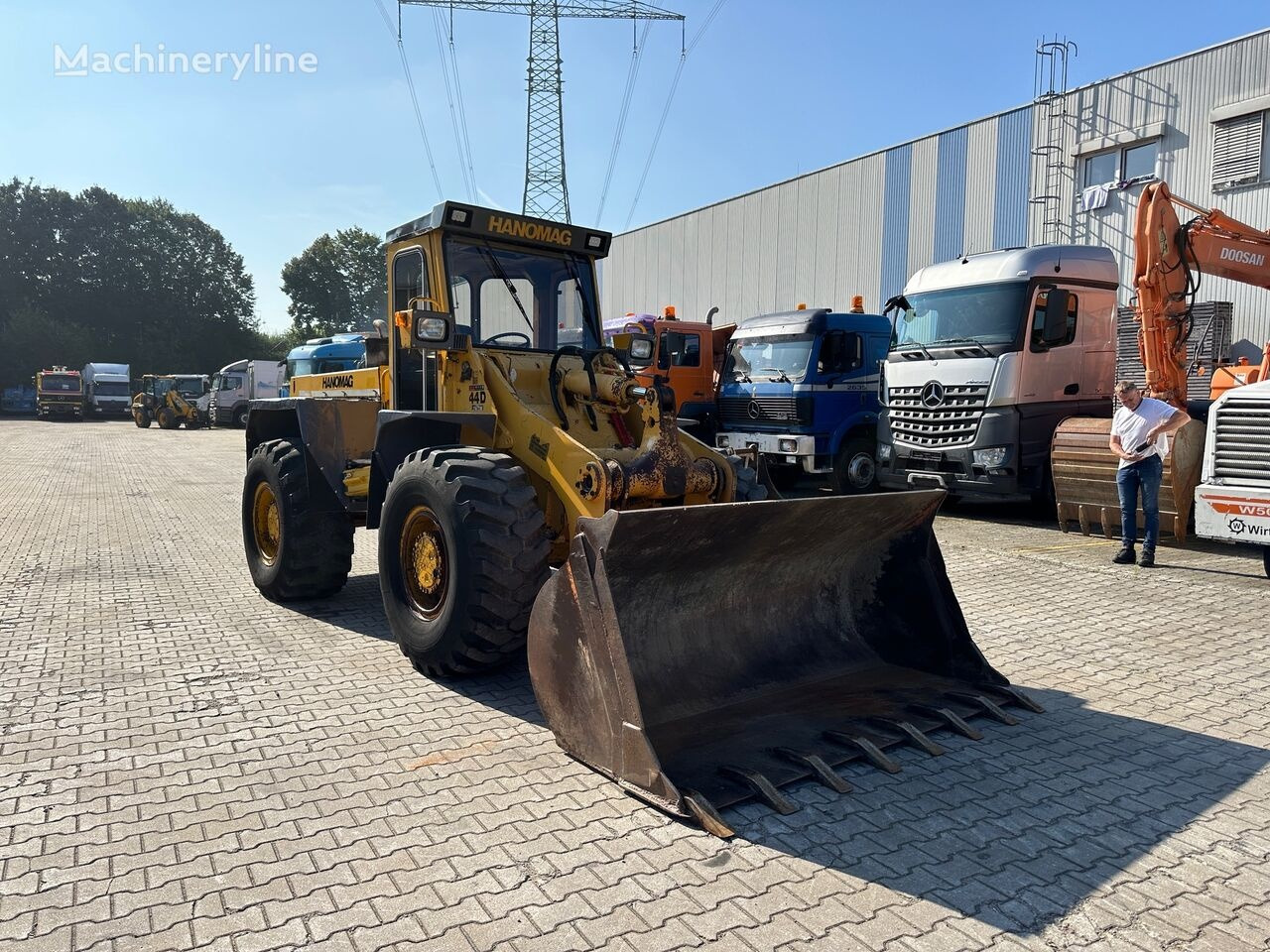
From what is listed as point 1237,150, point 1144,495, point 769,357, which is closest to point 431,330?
point 1144,495

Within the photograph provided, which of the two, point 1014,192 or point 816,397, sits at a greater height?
point 1014,192

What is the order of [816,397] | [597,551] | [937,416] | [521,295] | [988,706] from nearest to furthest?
[597,551] → [988,706] → [521,295] → [937,416] → [816,397]

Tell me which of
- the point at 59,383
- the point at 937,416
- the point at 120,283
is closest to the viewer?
the point at 937,416

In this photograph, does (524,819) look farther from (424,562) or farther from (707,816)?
(424,562)

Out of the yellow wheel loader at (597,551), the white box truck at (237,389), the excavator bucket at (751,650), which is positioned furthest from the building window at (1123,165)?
the white box truck at (237,389)

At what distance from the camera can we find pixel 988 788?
3.76 m

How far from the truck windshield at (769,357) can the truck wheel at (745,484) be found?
319 inches

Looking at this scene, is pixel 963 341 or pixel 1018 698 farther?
pixel 963 341

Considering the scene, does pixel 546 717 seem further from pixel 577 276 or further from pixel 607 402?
pixel 577 276

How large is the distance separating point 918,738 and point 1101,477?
284 inches

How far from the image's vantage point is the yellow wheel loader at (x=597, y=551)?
3768mm

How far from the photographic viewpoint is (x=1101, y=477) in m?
10.0

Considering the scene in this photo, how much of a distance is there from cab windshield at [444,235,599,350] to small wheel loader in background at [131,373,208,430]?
3465 centimetres

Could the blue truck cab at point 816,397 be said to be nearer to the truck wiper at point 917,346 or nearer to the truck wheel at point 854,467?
the truck wheel at point 854,467
